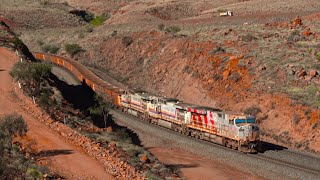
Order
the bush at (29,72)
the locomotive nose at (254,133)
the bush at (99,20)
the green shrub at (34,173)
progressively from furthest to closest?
1. the bush at (99,20)
2. the bush at (29,72)
3. the locomotive nose at (254,133)
4. the green shrub at (34,173)

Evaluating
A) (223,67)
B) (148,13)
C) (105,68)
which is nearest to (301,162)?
(223,67)

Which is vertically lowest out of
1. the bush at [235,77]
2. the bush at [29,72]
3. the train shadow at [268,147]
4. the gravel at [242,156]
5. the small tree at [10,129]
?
the gravel at [242,156]

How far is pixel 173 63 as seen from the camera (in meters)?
67.1

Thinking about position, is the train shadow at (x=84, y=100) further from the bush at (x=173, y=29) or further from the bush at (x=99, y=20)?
the bush at (x=99, y=20)

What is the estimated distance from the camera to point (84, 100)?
2399 inches

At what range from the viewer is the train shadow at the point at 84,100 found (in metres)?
47.9

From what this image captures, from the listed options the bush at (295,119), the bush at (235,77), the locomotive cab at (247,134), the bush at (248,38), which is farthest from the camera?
the bush at (248,38)

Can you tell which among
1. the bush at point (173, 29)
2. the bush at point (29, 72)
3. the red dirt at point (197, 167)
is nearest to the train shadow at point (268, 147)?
the red dirt at point (197, 167)

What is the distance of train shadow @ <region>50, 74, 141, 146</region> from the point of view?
4792cm

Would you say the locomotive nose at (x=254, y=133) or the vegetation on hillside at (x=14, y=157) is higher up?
the vegetation on hillside at (x=14, y=157)

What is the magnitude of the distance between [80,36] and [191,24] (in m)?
29.1

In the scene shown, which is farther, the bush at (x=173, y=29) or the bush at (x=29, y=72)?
the bush at (x=173, y=29)

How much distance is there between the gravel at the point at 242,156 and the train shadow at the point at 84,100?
1796mm

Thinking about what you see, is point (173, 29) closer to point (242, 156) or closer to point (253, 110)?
point (253, 110)
